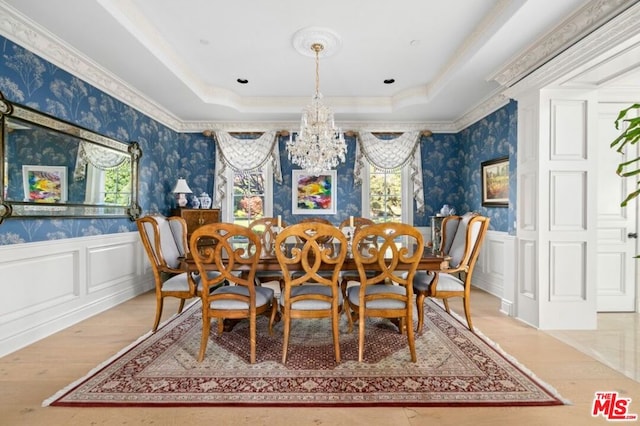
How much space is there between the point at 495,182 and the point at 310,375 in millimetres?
3809

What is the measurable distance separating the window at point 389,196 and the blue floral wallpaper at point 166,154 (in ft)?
0.76

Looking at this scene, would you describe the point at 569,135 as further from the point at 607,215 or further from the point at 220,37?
the point at 220,37

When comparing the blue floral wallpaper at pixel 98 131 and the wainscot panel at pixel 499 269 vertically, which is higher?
the blue floral wallpaper at pixel 98 131

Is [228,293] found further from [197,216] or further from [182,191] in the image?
[182,191]

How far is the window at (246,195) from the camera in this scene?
5.59 metres

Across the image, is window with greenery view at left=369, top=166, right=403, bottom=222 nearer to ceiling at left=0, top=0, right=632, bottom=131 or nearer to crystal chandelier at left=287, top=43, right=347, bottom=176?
ceiling at left=0, top=0, right=632, bottom=131

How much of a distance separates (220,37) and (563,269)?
14.0 feet

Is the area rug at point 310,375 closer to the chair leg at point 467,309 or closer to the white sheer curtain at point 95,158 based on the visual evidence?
the chair leg at point 467,309

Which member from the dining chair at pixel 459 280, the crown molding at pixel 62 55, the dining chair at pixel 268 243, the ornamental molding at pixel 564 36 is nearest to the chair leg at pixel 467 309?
the dining chair at pixel 459 280

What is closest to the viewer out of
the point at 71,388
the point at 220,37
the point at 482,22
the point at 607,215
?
the point at 71,388

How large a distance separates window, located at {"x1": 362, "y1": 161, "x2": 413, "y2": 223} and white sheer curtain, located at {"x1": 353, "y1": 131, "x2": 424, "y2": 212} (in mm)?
200


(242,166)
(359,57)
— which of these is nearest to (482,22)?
(359,57)

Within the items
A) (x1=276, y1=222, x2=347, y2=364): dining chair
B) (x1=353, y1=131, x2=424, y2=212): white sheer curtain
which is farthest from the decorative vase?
(x1=276, y1=222, x2=347, y2=364): dining chair

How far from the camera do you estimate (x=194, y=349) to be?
8.41 feet
